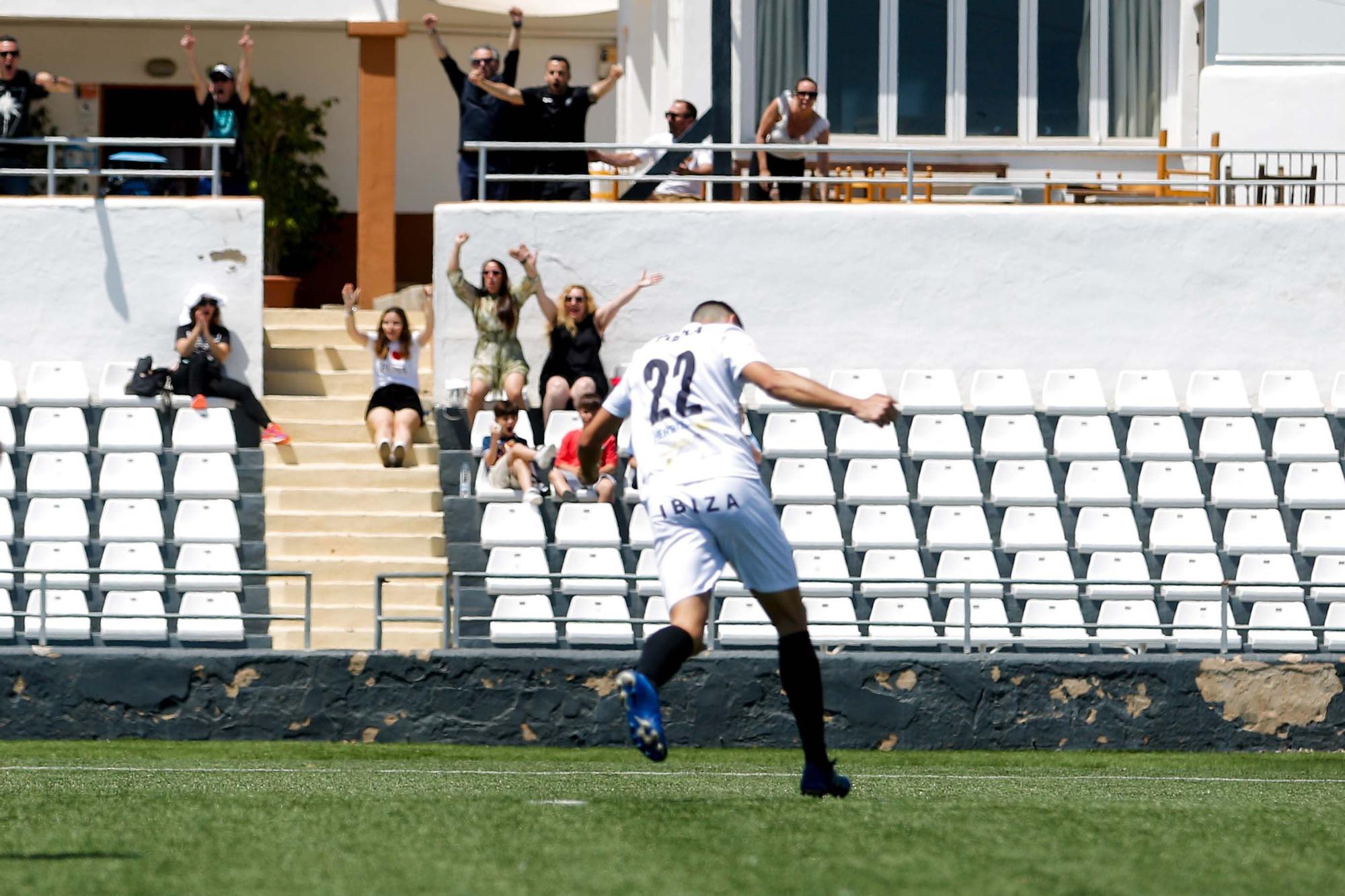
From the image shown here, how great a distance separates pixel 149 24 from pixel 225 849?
55.4ft

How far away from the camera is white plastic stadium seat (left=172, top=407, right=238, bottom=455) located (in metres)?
14.9

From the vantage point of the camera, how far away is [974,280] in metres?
16.1

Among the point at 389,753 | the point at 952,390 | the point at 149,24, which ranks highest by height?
the point at 149,24

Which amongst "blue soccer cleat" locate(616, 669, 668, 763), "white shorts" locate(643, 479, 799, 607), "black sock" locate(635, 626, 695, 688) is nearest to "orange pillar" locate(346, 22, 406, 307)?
"white shorts" locate(643, 479, 799, 607)

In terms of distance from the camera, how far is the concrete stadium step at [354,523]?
14758 mm

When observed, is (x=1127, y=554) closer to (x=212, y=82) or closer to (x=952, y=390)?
(x=952, y=390)

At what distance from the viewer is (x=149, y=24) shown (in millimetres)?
20984

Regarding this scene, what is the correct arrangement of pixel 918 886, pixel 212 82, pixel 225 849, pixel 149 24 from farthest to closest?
1. pixel 149 24
2. pixel 212 82
3. pixel 225 849
4. pixel 918 886

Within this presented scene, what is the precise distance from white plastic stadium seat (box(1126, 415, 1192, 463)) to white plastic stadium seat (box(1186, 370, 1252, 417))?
0.94 feet

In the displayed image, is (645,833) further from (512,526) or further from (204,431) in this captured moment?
(204,431)

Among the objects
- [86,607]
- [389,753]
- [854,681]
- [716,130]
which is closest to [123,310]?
[86,607]

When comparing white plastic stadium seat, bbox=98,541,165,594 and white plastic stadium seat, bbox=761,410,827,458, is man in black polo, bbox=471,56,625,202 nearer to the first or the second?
white plastic stadium seat, bbox=761,410,827,458

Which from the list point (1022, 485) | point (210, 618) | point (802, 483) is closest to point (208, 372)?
point (210, 618)

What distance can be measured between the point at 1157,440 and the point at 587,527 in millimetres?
4378
